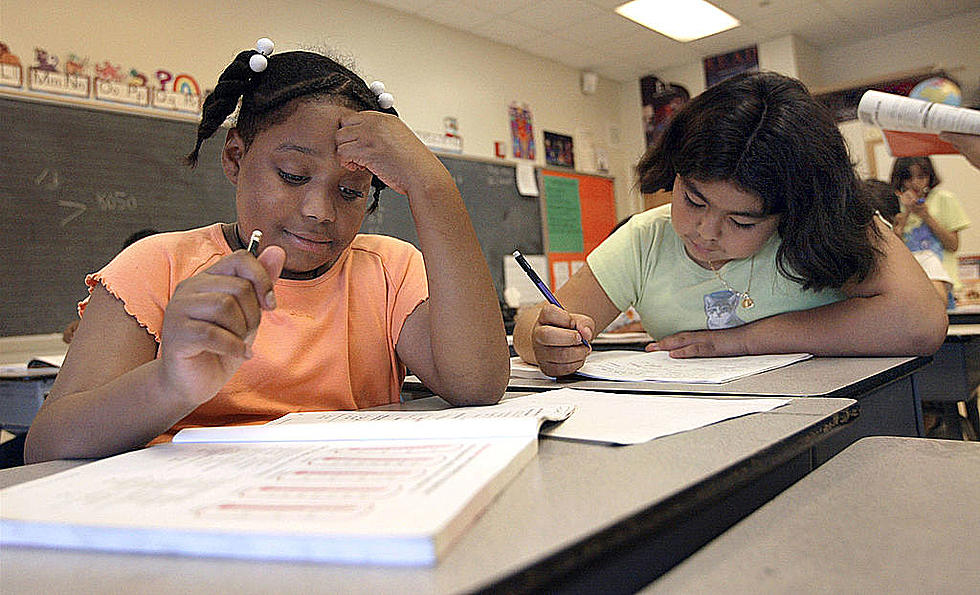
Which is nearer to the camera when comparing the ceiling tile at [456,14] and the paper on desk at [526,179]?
the ceiling tile at [456,14]

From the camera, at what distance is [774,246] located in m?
1.45

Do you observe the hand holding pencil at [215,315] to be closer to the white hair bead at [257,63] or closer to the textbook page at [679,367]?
the white hair bead at [257,63]

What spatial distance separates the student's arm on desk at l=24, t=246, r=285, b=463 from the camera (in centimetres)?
58

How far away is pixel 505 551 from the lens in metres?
0.36

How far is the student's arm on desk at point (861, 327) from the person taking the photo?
125cm

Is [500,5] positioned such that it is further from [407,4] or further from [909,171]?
[909,171]

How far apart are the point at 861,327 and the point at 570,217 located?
3.59 m

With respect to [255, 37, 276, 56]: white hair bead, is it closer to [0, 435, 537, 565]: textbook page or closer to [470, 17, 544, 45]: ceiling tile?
[0, 435, 537, 565]: textbook page

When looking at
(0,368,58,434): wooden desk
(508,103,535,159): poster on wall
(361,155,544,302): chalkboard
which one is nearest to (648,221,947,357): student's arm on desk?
(0,368,58,434): wooden desk

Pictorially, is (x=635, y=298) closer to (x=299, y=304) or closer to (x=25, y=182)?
(x=299, y=304)

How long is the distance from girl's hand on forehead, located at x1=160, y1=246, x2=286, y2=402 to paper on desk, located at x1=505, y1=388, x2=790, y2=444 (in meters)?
0.27

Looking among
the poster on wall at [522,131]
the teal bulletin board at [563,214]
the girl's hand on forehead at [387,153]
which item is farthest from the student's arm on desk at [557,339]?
the teal bulletin board at [563,214]

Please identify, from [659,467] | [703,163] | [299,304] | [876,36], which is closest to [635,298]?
[703,163]

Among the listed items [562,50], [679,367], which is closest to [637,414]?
[679,367]
